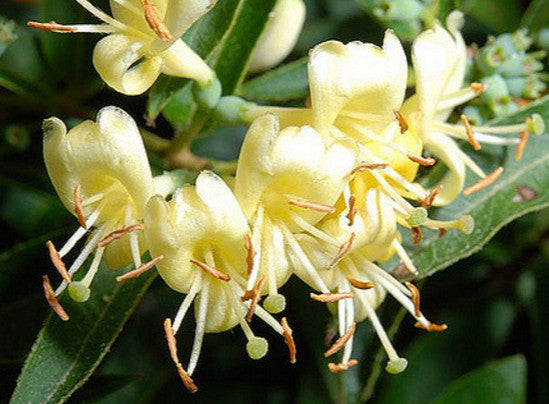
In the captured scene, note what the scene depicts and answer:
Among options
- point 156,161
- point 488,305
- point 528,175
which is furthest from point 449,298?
point 156,161

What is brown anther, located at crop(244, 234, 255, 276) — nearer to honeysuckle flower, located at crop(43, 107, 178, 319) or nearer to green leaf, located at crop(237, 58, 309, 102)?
honeysuckle flower, located at crop(43, 107, 178, 319)

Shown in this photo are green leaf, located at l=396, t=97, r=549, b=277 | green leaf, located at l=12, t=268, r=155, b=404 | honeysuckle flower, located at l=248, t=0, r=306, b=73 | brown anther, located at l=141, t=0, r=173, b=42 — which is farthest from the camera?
honeysuckle flower, located at l=248, t=0, r=306, b=73

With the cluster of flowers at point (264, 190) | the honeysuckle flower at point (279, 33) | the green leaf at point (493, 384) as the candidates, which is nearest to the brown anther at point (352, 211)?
the cluster of flowers at point (264, 190)

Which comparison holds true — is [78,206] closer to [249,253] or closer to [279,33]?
[249,253]

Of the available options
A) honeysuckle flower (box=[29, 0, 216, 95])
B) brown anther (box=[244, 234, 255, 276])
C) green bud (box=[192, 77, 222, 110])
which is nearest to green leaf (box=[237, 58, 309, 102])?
green bud (box=[192, 77, 222, 110])

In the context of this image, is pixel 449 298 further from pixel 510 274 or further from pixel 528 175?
pixel 528 175
